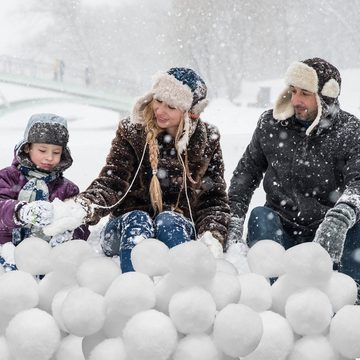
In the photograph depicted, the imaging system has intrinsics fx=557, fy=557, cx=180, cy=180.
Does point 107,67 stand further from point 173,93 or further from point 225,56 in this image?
point 173,93

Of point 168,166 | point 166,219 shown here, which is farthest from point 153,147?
point 166,219

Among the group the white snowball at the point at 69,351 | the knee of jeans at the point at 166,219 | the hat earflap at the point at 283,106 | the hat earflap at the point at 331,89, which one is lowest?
the knee of jeans at the point at 166,219

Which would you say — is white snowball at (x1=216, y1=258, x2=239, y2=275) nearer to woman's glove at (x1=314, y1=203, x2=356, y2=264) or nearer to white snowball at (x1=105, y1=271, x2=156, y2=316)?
white snowball at (x1=105, y1=271, x2=156, y2=316)

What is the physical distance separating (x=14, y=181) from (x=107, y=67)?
2590 cm

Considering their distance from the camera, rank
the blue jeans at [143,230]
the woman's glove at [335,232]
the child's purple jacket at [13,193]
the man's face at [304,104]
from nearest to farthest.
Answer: the blue jeans at [143,230]
the woman's glove at [335,232]
the child's purple jacket at [13,193]
the man's face at [304,104]

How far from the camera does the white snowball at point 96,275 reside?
30.5 inches

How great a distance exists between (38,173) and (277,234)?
3.14ft

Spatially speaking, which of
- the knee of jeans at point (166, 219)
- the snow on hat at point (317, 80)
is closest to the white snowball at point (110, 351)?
the knee of jeans at point (166, 219)

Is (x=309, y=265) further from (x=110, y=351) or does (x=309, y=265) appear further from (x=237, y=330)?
(x=110, y=351)

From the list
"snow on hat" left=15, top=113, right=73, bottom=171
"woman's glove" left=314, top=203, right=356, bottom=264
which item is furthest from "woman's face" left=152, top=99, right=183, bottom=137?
"woman's glove" left=314, top=203, right=356, bottom=264

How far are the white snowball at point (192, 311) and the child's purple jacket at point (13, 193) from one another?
4.52ft

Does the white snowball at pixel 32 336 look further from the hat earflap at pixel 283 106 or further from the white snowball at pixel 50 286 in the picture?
the hat earflap at pixel 283 106

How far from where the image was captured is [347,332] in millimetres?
720

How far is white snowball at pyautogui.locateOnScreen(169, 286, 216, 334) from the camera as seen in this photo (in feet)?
2.32
